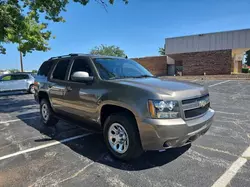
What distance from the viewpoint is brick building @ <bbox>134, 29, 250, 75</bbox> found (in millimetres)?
24141

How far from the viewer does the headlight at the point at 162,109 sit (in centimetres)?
300

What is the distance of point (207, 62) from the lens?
1046 inches

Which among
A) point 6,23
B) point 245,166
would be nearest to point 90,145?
point 245,166

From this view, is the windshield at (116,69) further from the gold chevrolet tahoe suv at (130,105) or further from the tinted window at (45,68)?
the tinted window at (45,68)

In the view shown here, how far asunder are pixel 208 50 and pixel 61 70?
24.9 m

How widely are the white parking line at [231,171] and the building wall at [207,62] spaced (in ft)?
79.6

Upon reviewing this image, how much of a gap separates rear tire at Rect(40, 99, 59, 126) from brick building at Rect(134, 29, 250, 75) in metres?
24.5

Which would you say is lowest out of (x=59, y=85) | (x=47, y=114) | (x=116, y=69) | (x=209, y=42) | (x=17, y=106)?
(x=17, y=106)

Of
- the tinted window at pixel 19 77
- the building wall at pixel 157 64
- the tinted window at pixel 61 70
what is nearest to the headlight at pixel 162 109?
the tinted window at pixel 61 70

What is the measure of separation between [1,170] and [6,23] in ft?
26.1

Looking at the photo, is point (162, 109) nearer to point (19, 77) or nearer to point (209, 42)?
point (19, 77)

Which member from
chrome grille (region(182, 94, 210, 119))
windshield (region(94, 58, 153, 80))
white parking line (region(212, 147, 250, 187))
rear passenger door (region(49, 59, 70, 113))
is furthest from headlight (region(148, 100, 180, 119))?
rear passenger door (region(49, 59, 70, 113))

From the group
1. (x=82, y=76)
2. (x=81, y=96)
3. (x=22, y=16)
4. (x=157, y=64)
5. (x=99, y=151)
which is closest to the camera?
(x=82, y=76)

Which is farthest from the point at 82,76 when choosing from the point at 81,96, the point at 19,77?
the point at 19,77
